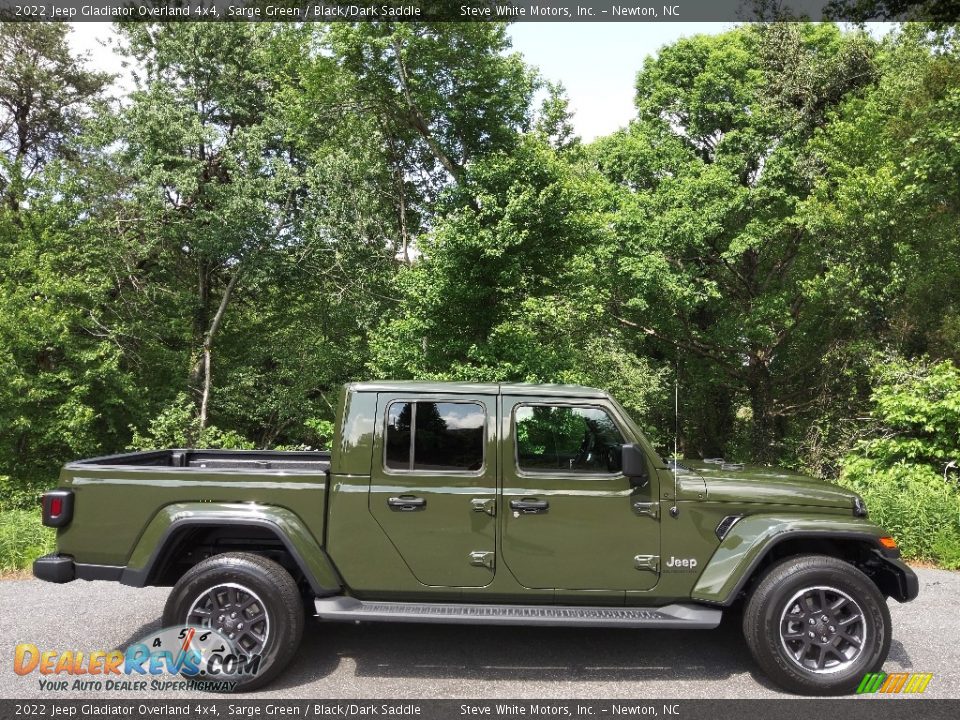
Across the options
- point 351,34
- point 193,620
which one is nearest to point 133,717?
point 193,620

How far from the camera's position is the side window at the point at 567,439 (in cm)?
404

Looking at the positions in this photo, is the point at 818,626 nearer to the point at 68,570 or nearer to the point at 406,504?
the point at 406,504

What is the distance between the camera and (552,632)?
4645 millimetres

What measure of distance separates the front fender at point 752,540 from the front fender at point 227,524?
2322mm

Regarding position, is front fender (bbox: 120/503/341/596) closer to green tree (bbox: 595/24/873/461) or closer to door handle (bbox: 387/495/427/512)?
door handle (bbox: 387/495/427/512)

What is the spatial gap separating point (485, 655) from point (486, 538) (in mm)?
946

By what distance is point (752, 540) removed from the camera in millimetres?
3818

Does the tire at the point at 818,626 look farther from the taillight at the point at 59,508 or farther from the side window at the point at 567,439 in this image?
the taillight at the point at 59,508

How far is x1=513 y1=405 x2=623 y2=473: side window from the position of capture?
4043mm

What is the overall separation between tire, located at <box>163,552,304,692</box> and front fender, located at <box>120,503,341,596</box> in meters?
0.19

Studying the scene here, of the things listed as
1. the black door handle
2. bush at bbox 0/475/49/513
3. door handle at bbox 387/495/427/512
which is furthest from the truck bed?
bush at bbox 0/475/49/513

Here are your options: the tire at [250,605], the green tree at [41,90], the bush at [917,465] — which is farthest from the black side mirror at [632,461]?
the green tree at [41,90]

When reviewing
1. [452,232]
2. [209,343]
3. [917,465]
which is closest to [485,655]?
[917,465]

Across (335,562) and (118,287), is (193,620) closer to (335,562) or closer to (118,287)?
(335,562)
